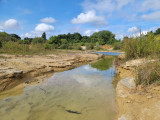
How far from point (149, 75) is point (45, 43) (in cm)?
1576

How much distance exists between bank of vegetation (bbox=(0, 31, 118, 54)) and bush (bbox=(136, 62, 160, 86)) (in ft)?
37.1

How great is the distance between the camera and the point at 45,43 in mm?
16344

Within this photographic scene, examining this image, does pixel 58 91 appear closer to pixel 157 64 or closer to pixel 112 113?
pixel 112 113

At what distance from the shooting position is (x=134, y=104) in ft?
8.14

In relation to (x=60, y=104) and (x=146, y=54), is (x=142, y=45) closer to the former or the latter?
(x=146, y=54)

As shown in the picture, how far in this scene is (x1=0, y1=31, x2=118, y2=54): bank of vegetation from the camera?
11.1 m

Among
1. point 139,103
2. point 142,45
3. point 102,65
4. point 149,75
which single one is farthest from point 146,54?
point 139,103

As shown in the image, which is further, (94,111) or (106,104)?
(106,104)

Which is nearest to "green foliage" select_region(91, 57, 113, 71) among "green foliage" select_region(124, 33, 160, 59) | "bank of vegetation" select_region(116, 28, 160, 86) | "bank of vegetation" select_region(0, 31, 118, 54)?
"bank of vegetation" select_region(116, 28, 160, 86)

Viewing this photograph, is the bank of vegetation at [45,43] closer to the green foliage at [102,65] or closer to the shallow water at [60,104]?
the green foliage at [102,65]

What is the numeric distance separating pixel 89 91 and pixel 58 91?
1.14 metres

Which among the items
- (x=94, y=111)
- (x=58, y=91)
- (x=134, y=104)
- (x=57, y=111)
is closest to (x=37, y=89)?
(x=58, y=91)

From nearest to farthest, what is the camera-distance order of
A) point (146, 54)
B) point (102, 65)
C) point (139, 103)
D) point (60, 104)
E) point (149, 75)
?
1. point (139, 103)
2. point (60, 104)
3. point (149, 75)
4. point (146, 54)
5. point (102, 65)

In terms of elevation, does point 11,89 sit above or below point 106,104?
above
